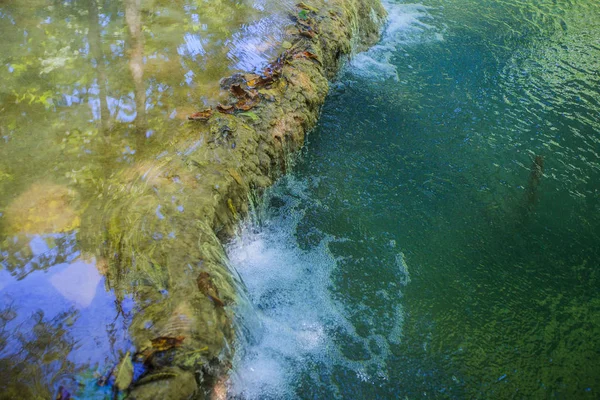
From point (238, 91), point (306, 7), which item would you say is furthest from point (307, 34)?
point (238, 91)

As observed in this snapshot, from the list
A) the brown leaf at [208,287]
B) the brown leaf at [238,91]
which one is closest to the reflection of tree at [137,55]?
the brown leaf at [238,91]

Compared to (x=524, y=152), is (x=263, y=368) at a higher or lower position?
lower

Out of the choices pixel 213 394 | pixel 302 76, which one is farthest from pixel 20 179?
pixel 302 76

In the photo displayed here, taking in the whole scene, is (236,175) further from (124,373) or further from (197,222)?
(124,373)

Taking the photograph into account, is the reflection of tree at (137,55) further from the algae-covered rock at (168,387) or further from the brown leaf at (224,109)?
the algae-covered rock at (168,387)

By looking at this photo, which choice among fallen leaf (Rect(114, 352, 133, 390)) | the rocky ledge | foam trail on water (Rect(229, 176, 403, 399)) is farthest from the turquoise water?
fallen leaf (Rect(114, 352, 133, 390))

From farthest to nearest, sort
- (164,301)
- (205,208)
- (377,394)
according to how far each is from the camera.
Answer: (205,208)
(377,394)
(164,301)

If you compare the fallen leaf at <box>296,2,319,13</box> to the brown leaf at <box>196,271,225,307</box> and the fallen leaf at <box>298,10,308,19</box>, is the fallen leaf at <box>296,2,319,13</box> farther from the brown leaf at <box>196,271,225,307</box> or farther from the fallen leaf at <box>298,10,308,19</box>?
the brown leaf at <box>196,271,225,307</box>

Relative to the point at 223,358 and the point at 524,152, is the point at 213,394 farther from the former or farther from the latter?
the point at 524,152
